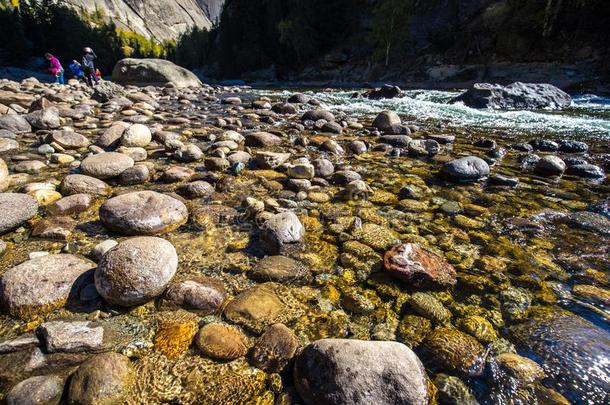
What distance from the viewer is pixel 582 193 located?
3725 millimetres

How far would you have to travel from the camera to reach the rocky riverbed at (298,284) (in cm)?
143

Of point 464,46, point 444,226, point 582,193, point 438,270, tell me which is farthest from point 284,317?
point 464,46

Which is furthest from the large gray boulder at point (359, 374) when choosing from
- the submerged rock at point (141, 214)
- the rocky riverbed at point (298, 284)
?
the submerged rock at point (141, 214)

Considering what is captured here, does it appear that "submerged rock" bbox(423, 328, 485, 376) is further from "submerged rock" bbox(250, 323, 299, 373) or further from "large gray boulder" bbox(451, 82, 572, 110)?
"large gray boulder" bbox(451, 82, 572, 110)

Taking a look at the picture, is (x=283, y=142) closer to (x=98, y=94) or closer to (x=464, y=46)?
(x=98, y=94)

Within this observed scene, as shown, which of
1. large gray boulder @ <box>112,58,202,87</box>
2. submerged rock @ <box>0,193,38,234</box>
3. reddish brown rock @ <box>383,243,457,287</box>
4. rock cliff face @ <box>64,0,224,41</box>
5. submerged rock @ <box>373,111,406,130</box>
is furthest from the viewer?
rock cliff face @ <box>64,0,224,41</box>

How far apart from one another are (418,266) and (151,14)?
161110 millimetres

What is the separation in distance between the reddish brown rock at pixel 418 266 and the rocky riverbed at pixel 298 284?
0.5 inches

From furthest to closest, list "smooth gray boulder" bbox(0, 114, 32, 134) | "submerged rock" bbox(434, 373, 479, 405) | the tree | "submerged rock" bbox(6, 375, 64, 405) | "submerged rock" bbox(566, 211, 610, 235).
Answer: the tree
"smooth gray boulder" bbox(0, 114, 32, 134)
"submerged rock" bbox(566, 211, 610, 235)
"submerged rock" bbox(434, 373, 479, 405)
"submerged rock" bbox(6, 375, 64, 405)

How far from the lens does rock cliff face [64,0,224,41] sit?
108000 millimetres

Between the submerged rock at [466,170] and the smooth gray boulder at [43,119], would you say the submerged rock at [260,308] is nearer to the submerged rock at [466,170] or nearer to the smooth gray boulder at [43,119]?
the submerged rock at [466,170]

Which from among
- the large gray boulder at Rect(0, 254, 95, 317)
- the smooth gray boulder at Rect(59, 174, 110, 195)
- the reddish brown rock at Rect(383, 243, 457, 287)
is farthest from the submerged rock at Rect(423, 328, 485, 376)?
the smooth gray boulder at Rect(59, 174, 110, 195)

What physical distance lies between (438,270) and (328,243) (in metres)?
0.86

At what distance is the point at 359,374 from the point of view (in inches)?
53.2
